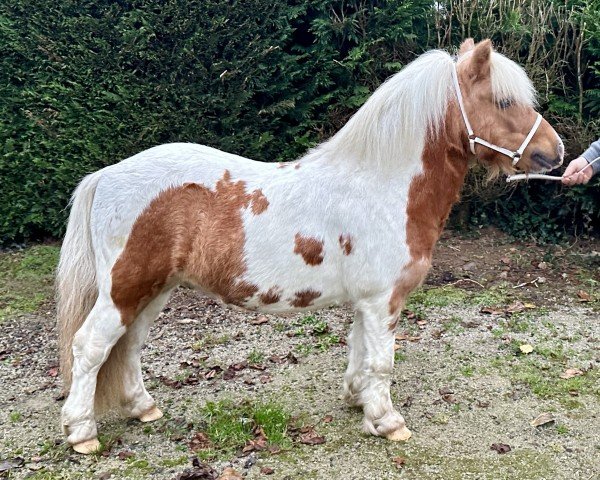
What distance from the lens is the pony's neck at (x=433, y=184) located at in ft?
10.1

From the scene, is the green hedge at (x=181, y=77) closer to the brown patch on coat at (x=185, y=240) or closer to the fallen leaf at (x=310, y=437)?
the brown patch on coat at (x=185, y=240)

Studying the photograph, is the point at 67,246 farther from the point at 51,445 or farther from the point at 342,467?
the point at 342,467

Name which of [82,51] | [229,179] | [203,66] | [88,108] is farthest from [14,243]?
[229,179]

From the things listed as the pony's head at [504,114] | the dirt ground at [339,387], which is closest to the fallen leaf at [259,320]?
the dirt ground at [339,387]

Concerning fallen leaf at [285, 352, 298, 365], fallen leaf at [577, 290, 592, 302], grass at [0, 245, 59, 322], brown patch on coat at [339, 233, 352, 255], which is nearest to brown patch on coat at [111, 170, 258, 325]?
brown patch on coat at [339, 233, 352, 255]

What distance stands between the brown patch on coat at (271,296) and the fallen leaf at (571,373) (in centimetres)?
241

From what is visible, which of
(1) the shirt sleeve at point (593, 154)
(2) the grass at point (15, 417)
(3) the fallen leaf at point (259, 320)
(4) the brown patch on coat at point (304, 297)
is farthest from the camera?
(3) the fallen leaf at point (259, 320)

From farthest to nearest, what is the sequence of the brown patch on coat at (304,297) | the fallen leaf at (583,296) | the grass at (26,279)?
the grass at (26,279), the fallen leaf at (583,296), the brown patch on coat at (304,297)

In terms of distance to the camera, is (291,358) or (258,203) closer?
(258,203)

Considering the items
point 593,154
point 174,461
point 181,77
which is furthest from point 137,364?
point 181,77

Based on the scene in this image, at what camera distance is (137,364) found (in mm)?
3547

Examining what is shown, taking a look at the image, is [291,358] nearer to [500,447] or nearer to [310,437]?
[310,437]

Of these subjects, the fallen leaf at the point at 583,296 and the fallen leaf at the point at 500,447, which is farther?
the fallen leaf at the point at 583,296

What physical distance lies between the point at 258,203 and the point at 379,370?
3.99 feet
